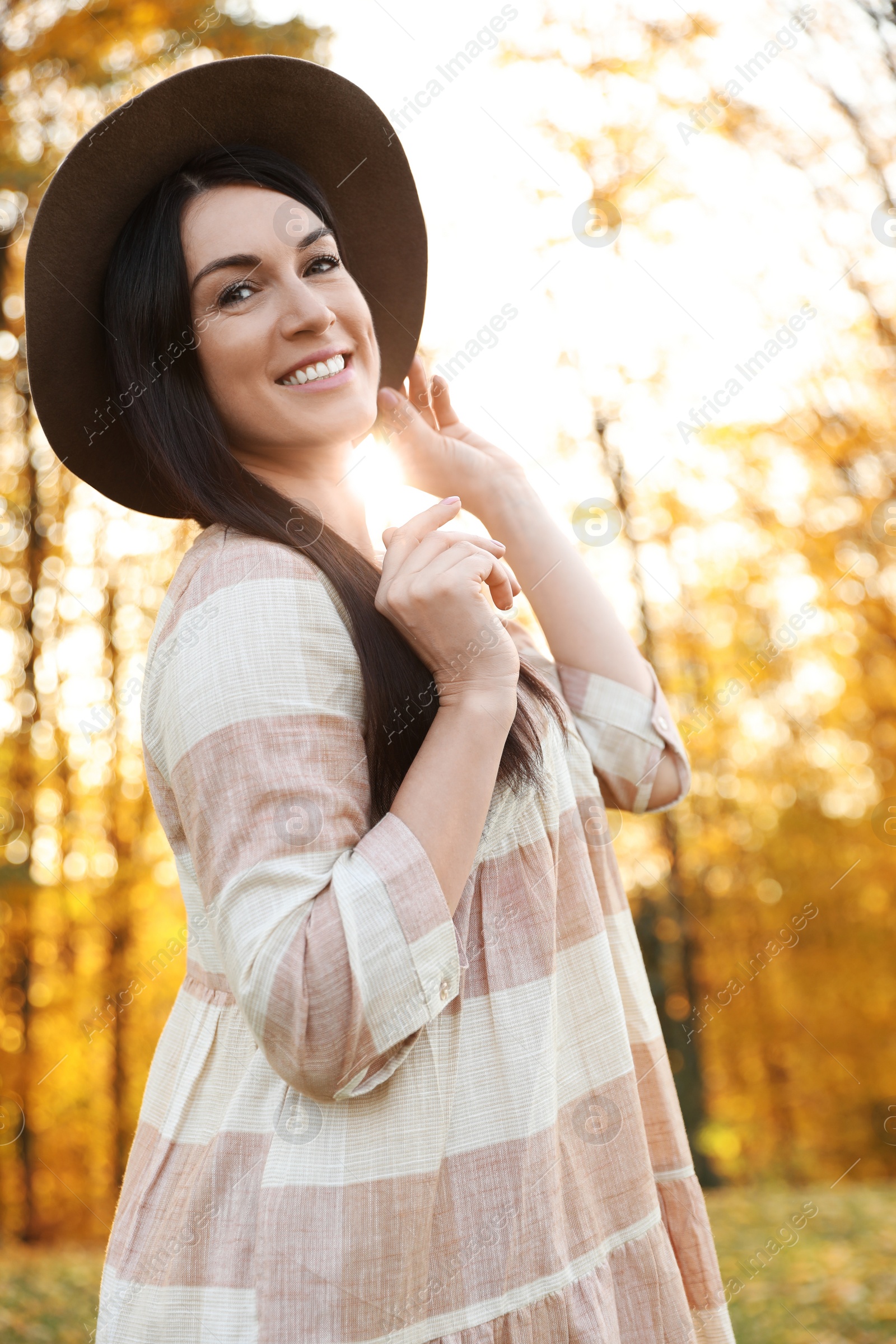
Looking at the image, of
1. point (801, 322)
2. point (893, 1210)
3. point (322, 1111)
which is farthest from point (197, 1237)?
point (893, 1210)

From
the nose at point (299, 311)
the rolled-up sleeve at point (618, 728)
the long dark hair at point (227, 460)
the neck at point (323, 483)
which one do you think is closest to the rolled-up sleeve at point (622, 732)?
the rolled-up sleeve at point (618, 728)

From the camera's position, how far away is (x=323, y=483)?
1.48m

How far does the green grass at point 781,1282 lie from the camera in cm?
430

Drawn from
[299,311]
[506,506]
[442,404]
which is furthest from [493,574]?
[442,404]

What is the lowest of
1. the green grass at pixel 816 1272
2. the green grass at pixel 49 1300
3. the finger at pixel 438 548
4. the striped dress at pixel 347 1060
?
the green grass at pixel 816 1272

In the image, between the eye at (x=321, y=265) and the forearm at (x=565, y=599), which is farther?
the forearm at (x=565, y=599)

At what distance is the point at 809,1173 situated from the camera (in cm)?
1523

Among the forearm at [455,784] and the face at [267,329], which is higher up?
the face at [267,329]

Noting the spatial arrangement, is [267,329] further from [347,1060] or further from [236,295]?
[347,1060]

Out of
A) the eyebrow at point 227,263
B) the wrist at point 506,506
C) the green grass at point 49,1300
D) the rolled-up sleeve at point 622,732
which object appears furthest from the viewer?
the green grass at point 49,1300

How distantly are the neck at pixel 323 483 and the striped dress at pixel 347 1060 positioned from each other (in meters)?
0.25

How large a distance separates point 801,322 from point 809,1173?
14175mm

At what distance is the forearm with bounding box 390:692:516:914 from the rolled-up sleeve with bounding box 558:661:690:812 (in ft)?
1.80

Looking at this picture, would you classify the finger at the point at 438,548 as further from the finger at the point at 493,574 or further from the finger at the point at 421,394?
the finger at the point at 421,394
